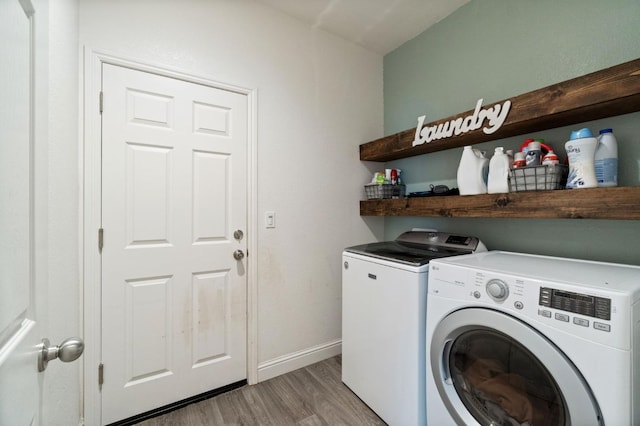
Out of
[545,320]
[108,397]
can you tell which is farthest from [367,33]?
[108,397]

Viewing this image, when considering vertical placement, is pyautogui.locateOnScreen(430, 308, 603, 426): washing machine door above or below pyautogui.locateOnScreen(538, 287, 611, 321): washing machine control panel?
below

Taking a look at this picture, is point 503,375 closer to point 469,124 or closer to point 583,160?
point 583,160

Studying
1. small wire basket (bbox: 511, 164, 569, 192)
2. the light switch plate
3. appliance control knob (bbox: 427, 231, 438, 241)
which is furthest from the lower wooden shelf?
the light switch plate

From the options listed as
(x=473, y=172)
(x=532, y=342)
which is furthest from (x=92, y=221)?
(x=473, y=172)

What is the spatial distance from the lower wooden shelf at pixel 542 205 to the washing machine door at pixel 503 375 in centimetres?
58

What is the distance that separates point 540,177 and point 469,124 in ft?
1.59

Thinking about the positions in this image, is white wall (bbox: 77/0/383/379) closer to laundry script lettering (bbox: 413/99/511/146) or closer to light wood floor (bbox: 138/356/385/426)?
light wood floor (bbox: 138/356/385/426)

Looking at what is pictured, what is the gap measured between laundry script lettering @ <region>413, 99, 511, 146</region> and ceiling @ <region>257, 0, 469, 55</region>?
31.8 inches

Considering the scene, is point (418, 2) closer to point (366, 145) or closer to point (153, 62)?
point (366, 145)

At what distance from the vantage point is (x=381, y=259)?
149cm

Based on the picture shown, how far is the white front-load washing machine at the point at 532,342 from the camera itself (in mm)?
783

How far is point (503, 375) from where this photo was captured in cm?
108

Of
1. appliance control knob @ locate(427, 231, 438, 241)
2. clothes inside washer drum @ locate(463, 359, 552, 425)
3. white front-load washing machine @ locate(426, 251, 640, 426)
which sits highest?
appliance control knob @ locate(427, 231, 438, 241)

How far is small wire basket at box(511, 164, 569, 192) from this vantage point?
1259mm
